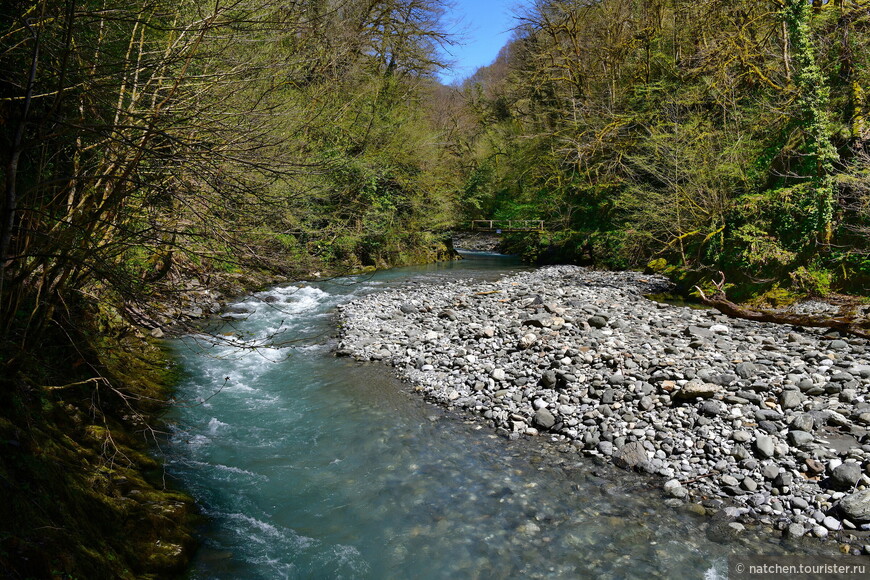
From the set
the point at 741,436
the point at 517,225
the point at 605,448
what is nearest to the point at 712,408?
the point at 741,436

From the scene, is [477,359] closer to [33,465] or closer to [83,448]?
[83,448]

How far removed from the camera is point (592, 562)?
3.46 meters

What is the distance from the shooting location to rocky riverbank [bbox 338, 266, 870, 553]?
3971mm

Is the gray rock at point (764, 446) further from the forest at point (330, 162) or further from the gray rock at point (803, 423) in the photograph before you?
the forest at point (330, 162)

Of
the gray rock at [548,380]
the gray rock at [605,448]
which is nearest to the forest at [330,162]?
the gray rock at [548,380]

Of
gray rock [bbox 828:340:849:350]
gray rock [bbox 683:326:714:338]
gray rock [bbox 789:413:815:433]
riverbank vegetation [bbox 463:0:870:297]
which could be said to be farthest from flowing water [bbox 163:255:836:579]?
riverbank vegetation [bbox 463:0:870:297]

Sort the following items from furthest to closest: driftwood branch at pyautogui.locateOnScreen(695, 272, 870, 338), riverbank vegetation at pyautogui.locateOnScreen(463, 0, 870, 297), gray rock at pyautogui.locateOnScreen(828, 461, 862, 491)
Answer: riverbank vegetation at pyautogui.locateOnScreen(463, 0, 870, 297) < driftwood branch at pyautogui.locateOnScreen(695, 272, 870, 338) < gray rock at pyautogui.locateOnScreen(828, 461, 862, 491)

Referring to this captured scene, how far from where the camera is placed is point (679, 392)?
5266 mm

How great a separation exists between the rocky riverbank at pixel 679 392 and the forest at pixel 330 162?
2365 mm

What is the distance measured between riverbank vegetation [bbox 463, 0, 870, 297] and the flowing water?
7026 millimetres

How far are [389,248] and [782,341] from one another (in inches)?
598

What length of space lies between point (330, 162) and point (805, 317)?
7700 millimetres

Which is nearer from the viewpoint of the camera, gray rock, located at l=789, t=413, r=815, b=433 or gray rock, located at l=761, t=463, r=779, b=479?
gray rock, located at l=761, t=463, r=779, b=479

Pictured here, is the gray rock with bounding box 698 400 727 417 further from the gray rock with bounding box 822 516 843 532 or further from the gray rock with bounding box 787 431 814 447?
the gray rock with bounding box 822 516 843 532
